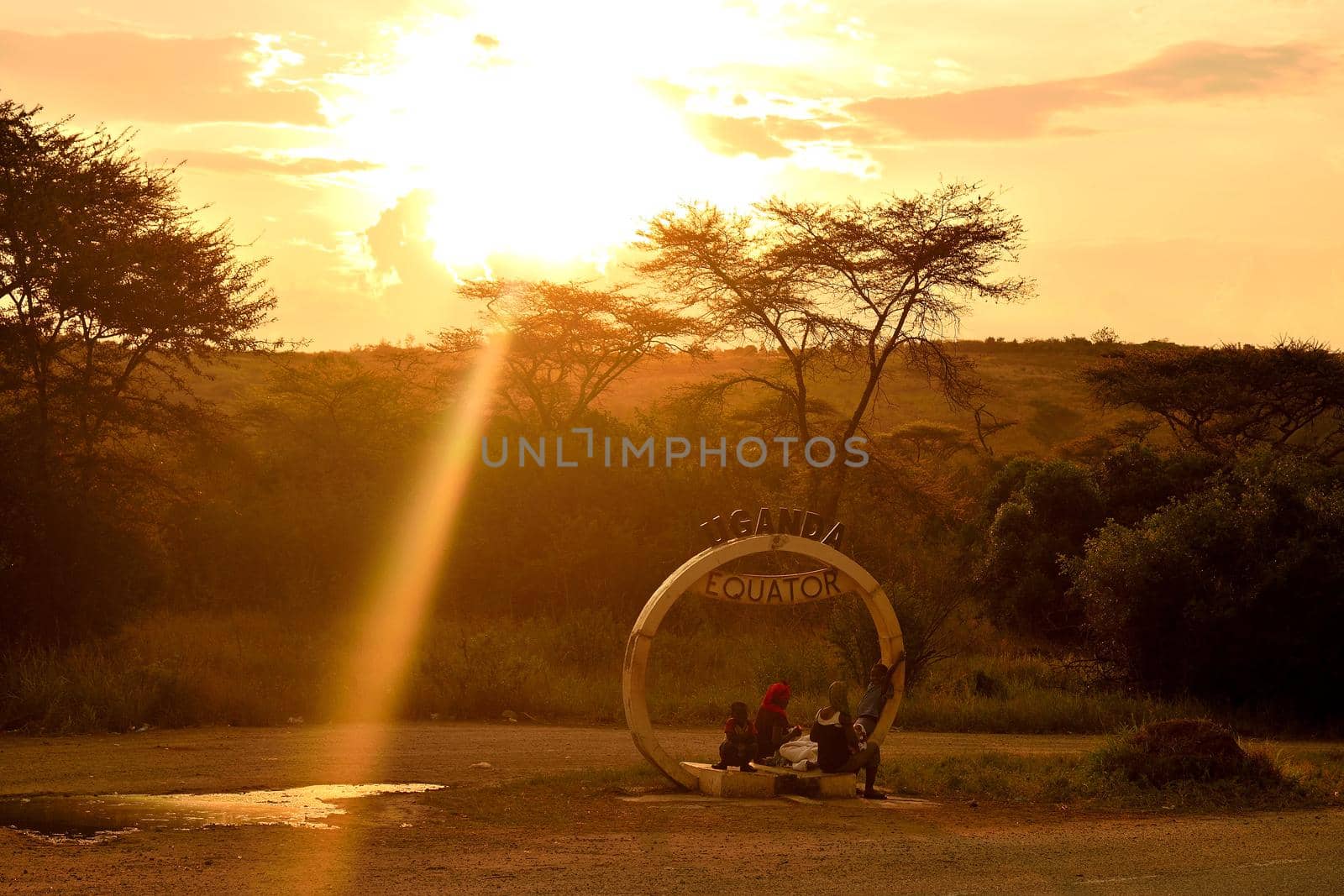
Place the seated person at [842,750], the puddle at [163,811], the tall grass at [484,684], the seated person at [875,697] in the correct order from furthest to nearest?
the tall grass at [484,684], the seated person at [875,697], the seated person at [842,750], the puddle at [163,811]

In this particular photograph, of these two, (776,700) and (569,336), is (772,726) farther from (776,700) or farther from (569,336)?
(569,336)

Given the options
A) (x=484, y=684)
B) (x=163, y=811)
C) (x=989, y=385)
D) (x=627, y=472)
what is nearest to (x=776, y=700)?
(x=163, y=811)

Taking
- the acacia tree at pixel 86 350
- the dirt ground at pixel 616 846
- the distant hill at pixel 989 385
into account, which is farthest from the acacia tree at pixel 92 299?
the distant hill at pixel 989 385

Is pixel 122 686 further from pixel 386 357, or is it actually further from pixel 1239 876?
pixel 386 357

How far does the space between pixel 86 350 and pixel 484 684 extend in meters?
12.4

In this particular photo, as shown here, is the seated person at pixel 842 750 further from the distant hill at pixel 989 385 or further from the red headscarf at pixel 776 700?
the distant hill at pixel 989 385

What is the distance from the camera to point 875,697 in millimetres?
13766

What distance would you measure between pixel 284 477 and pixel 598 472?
8671 millimetres

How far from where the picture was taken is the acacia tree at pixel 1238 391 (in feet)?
137

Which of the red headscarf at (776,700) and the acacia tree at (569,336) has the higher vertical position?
the acacia tree at (569,336)

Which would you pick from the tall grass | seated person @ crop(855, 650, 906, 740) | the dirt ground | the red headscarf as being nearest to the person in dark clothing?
the red headscarf

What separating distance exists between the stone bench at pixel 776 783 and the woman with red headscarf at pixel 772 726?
1.33 feet

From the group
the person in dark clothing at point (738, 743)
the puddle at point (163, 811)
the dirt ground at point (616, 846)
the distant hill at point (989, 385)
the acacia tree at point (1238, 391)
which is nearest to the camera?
the dirt ground at point (616, 846)

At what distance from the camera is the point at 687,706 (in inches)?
813
